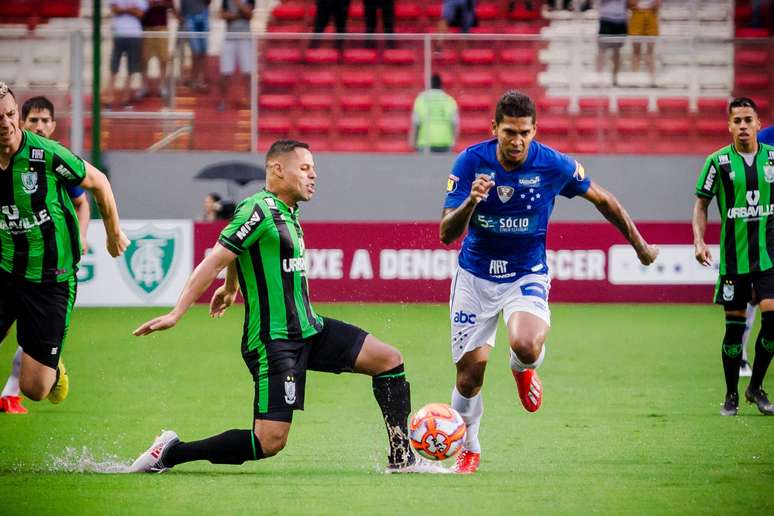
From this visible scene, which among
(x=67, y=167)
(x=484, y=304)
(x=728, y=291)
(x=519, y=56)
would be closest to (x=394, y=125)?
(x=519, y=56)

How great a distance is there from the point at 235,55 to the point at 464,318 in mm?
13211

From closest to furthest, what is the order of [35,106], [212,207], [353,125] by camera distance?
[35,106]
[212,207]
[353,125]

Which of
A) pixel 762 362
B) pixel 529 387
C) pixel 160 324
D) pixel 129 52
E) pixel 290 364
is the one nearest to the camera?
pixel 160 324

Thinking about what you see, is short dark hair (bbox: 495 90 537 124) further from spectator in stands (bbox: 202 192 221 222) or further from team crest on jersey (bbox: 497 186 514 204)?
spectator in stands (bbox: 202 192 221 222)

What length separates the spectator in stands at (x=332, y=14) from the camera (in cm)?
2073

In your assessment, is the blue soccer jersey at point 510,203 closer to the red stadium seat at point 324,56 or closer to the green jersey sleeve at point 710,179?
the green jersey sleeve at point 710,179

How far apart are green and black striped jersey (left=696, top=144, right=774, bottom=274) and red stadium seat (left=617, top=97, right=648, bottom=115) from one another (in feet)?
35.0

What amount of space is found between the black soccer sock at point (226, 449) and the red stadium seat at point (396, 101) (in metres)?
14.0

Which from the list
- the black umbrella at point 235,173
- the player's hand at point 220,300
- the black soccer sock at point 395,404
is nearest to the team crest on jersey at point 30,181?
the player's hand at point 220,300

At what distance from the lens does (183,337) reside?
1448 centimetres

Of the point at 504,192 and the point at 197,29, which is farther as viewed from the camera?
the point at 197,29

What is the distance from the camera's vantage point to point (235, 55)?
65.2ft

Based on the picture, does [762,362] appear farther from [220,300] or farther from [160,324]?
[160,324]

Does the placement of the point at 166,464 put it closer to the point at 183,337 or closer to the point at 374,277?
the point at 183,337
